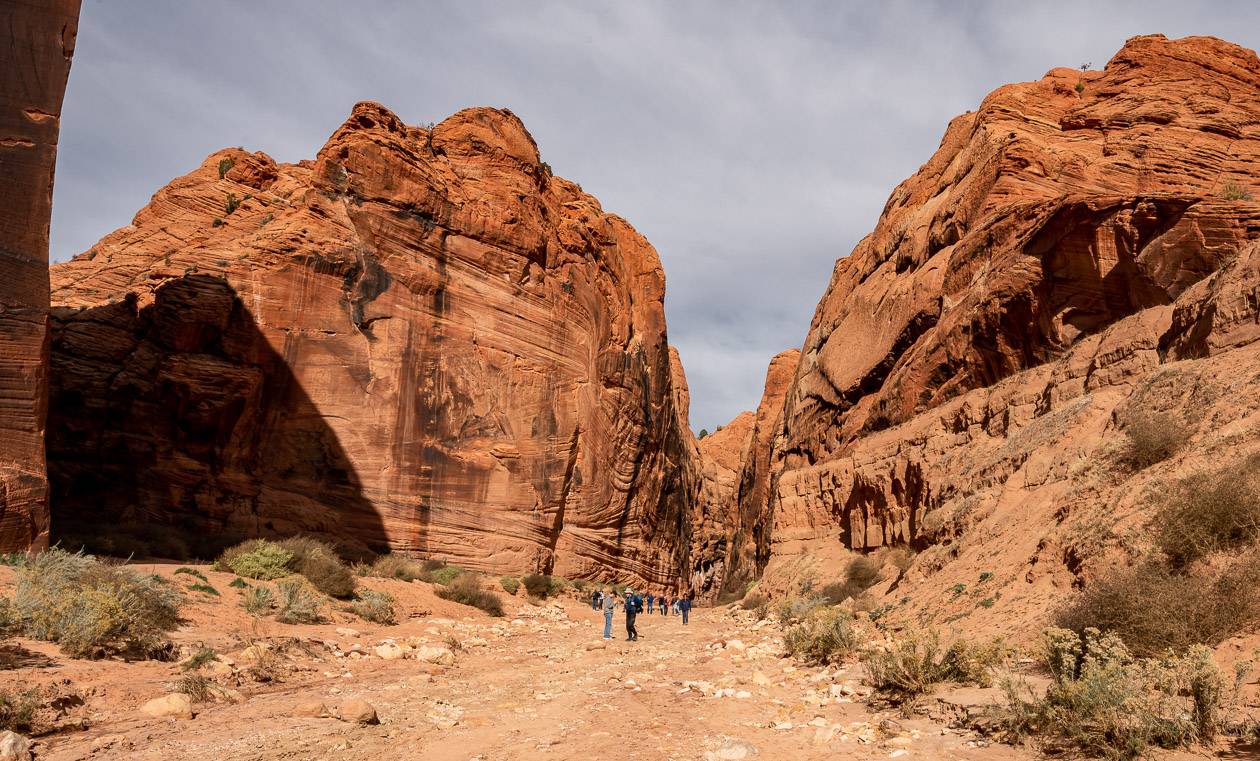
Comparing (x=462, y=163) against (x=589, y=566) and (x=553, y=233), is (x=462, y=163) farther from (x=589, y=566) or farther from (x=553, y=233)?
(x=589, y=566)

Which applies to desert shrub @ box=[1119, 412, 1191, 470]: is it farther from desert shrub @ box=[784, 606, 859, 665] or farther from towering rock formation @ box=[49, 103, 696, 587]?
towering rock formation @ box=[49, 103, 696, 587]

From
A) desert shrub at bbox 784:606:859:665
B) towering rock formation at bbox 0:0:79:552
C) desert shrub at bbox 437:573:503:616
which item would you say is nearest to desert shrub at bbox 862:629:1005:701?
desert shrub at bbox 784:606:859:665

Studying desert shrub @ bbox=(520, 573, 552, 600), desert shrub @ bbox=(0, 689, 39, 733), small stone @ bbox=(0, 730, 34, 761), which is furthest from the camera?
desert shrub @ bbox=(520, 573, 552, 600)

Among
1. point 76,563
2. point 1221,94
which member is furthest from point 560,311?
point 1221,94

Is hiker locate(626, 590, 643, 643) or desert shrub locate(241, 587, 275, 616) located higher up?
desert shrub locate(241, 587, 275, 616)

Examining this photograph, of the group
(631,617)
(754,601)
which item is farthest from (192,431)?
(754,601)

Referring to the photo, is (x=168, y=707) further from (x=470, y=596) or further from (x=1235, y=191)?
(x=1235, y=191)

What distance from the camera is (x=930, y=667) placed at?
8023 mm

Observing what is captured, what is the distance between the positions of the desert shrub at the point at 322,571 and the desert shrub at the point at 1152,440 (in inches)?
697

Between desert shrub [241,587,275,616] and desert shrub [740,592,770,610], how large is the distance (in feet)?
58.8

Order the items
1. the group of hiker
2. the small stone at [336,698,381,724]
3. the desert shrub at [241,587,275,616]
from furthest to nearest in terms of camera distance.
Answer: the group of hiker → the desert shrub at [241,587,275,616] → the small stone at [336,698,381,724]

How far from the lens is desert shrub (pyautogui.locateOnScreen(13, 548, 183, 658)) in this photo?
32.0 ft

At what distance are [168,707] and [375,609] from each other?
962 centimetres

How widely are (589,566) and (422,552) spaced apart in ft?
30.7
